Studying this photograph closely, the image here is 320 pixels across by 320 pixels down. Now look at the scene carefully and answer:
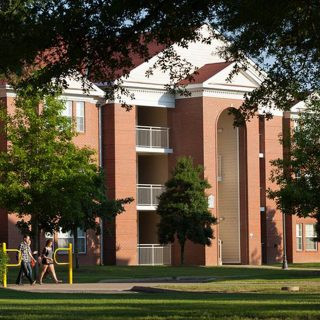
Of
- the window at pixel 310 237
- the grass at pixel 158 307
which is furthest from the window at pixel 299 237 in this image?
the grass at pixel 158 307

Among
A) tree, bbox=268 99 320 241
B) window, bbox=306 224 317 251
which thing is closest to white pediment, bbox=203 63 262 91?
window, bbox=306 224 317 251

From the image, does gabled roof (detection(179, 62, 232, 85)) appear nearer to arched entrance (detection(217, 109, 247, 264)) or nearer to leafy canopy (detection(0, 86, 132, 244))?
arched entrance (detection(217, 109, 247, 264))

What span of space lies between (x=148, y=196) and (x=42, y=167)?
70.3ft

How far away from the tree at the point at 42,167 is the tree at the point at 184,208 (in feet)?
46.8

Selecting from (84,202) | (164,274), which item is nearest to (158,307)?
(84,202)

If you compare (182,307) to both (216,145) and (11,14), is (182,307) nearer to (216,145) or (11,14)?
(11,14)

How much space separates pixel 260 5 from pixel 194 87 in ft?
148

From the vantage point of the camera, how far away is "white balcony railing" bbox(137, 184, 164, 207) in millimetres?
62969

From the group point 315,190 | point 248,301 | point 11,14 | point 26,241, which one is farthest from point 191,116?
point 11,14

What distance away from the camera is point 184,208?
189ft

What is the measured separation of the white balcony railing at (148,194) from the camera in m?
63.0

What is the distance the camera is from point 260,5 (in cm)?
1812

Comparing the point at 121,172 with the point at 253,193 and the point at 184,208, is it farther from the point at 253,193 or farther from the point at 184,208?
the point at 253,193

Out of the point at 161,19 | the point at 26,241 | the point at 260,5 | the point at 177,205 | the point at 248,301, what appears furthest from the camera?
the point at 177,205
